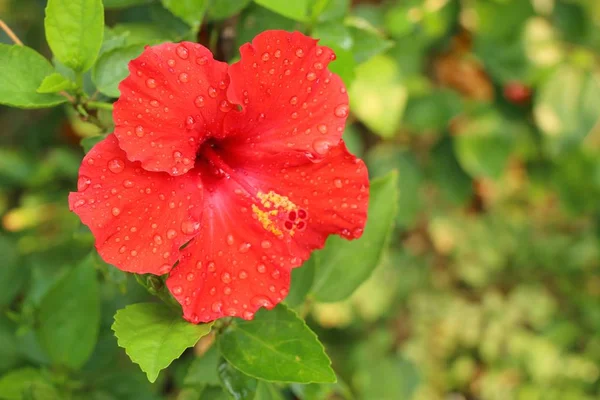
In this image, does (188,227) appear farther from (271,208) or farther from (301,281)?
(301,281)

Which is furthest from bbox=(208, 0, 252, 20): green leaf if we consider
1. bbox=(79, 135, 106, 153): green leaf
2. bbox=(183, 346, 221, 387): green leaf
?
bbox=(183, 346, 221, 387): green leaf

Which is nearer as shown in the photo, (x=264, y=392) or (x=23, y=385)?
(x=264, y=392)

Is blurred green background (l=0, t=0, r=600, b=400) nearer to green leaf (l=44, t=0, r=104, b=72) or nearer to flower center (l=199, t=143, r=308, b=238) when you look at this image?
green leaf (l=44, t=0, r=104, b=72)

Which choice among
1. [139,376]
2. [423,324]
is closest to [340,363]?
[423,324]

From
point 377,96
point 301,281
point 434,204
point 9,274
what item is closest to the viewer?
point 301,281

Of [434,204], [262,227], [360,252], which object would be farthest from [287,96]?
[434,204]

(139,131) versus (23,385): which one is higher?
(139,131)
